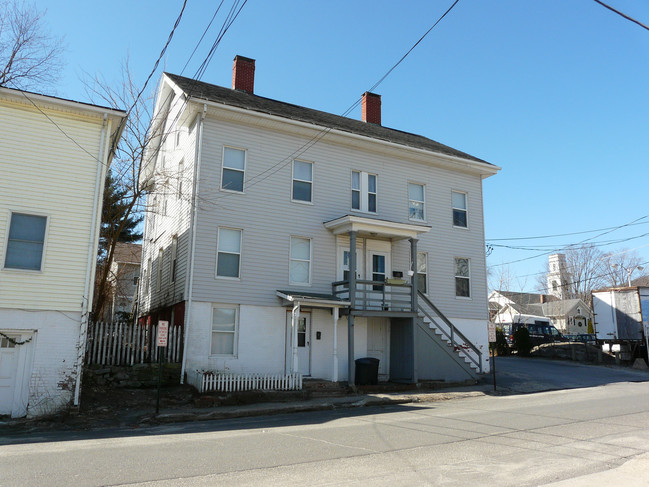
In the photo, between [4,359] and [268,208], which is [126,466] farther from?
[268,208]

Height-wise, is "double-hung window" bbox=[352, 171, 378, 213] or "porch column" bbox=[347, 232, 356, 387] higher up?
"double-hung window" bbox=[352, 171, 378, 213]

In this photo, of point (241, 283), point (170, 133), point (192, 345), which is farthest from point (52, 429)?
point (170, 133)

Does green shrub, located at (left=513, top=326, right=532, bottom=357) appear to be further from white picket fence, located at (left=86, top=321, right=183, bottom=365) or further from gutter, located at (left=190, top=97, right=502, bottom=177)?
white picket fence, located at (left=86, top=321, right=183, bottom=365)

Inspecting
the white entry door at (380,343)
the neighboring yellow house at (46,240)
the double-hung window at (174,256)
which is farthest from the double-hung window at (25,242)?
the white entry door at (380,343)

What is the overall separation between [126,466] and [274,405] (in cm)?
761

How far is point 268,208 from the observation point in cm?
1955

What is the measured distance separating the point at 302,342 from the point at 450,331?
6355 millimetres

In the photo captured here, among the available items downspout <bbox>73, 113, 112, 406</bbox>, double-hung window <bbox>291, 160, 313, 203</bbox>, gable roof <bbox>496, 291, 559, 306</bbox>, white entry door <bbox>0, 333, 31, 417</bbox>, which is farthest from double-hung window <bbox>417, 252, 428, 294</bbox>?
gable roof <bbox>496, 291, 559, 306</bbox>

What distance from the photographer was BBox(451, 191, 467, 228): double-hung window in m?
23.9

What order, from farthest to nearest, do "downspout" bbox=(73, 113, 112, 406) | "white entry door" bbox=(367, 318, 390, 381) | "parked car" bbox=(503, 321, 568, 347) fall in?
"parked car" bbox=(503, 321, 568, 347) → "white entry door" bbox=(367, 318, 390, 381) → "downspout" bbox=(73, 113, 112, 406)

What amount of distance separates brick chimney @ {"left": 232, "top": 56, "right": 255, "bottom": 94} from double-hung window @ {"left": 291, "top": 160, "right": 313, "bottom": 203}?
17.3ft

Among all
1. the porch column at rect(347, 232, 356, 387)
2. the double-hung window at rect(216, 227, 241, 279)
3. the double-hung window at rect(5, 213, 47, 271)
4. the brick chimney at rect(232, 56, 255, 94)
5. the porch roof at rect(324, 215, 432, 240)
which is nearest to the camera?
the double-hung window at rect(5, 213, 47, 271)

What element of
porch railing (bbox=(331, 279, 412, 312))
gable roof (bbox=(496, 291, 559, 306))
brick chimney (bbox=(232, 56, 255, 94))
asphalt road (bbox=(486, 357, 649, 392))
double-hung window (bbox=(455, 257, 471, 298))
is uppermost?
brick chimney (bbox=(232, 56, 255, 94))

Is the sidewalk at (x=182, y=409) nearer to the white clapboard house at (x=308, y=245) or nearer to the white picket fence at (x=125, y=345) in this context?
the white picket fence at (x=125, y=345)
